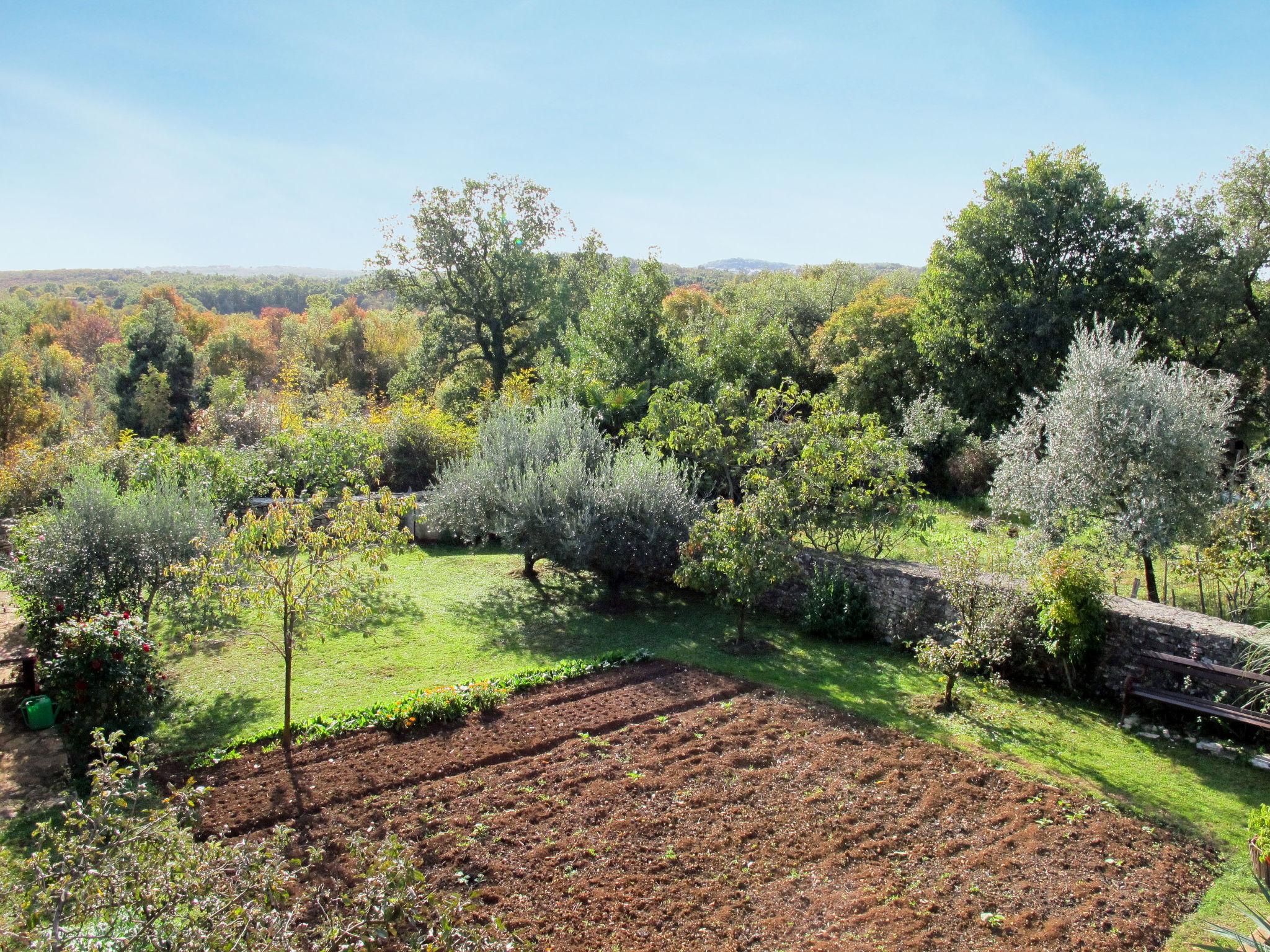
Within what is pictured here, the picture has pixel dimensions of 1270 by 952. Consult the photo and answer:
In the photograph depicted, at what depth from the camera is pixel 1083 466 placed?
1132cm

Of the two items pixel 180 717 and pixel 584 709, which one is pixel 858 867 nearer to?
pixel 584 709

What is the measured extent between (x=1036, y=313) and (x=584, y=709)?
60.5 ft

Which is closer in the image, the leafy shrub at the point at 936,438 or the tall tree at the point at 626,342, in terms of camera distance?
the tall tree at the point at 626,342

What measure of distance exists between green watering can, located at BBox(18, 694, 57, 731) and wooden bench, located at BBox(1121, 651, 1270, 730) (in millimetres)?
11599

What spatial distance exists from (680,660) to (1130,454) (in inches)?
283

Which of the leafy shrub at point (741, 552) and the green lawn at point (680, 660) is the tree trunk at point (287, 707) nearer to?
the green lawn at point (680, 660)

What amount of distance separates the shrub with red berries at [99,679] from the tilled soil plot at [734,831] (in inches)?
52.0

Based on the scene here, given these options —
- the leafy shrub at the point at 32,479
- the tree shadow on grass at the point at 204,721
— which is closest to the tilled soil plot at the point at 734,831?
the tree shadow on grass at the point at 204,721

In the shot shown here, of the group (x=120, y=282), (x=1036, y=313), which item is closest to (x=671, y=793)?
(x=1036, y=313)

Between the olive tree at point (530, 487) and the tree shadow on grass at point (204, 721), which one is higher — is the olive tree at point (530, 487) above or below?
A: above

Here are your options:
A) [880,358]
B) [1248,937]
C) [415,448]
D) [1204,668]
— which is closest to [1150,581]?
[1204,668]

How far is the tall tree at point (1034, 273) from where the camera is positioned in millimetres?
20812

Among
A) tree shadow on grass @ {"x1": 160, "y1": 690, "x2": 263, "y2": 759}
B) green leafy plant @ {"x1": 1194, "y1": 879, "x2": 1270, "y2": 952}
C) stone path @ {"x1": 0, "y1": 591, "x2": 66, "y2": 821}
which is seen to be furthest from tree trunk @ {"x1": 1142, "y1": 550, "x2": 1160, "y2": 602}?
stone path @ {"x1": 0, "y1": 591, "x2": 66, "y2": 821}

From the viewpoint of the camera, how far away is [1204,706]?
25.4 feet
